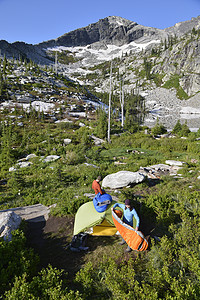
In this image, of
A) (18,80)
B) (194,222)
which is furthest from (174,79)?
(194,222)

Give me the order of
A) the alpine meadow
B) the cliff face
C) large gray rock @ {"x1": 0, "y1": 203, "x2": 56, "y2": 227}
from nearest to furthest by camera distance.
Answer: the alpine meadow < large gray rock @ {"x1": 0, "y1": 203, "x2": 56, "y2": 227} < the cliff face

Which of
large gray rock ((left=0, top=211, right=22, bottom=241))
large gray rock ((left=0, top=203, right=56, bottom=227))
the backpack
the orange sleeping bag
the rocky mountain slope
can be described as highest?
the rocky mountain slope

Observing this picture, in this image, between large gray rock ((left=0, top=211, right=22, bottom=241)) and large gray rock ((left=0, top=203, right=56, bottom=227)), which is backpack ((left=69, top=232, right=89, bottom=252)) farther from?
large gray rock ((left=0, top=203, right=56, bottom=227))

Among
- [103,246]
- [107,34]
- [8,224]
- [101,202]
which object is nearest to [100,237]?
[103,246]

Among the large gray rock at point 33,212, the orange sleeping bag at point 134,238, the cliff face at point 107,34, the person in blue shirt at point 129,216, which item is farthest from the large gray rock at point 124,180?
the cliff face at point 107,34

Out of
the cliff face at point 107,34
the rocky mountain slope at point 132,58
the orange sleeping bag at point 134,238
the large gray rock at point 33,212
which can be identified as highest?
the cliff face at point 107,34

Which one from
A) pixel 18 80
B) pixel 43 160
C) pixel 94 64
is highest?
pixel 94 64

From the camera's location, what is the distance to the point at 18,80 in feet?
167

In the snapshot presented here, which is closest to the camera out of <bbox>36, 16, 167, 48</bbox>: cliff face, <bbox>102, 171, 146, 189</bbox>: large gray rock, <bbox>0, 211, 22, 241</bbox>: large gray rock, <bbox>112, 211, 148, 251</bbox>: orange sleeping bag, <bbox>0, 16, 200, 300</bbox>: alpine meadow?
<bbox>0, 16, 200, 300</bbox>: alpine meadow

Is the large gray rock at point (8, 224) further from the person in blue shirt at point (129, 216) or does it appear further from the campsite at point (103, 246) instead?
the person in blue shirt at point (129, 216)

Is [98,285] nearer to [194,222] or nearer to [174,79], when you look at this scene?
[194,222]

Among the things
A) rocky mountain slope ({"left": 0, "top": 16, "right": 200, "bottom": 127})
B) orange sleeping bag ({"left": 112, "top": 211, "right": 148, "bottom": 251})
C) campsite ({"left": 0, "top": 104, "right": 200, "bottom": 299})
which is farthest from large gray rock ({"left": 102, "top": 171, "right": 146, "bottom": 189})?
rocky mountain slope ({"left": 0, "top": 16, "right": 200, "bottom": 127})

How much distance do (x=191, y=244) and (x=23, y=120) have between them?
34358mm

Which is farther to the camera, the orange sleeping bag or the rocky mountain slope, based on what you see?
the rocky mountain slope
